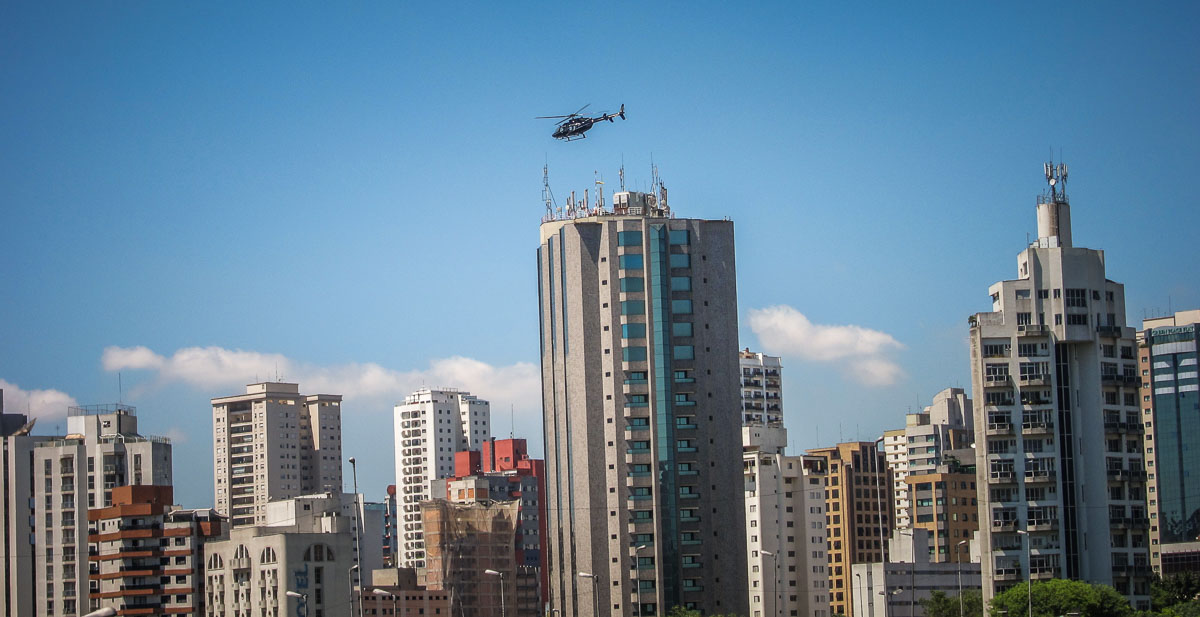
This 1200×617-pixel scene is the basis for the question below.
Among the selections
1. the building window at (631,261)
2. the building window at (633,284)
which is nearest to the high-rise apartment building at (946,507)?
the building window at (633,284)

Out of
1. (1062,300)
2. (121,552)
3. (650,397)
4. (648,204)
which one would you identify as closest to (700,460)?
(650,397)

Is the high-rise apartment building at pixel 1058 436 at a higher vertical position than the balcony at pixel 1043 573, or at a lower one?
higher

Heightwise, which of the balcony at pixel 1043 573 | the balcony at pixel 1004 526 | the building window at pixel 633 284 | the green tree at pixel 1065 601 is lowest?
the green tree at pixel 1065 601

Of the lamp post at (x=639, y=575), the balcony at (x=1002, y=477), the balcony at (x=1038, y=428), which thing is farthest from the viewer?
the lamp post at (x=639, y=575)

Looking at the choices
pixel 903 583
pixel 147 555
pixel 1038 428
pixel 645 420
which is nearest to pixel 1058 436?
pixel 1038 428

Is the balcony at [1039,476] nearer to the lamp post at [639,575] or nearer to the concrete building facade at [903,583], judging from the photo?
the lamp post at [639,575]
